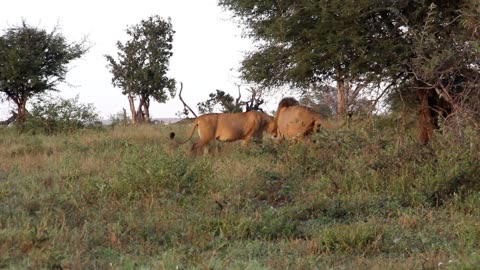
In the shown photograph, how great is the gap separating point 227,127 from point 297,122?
4.96ft

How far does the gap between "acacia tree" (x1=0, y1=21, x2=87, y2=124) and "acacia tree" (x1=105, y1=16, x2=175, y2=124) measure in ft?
24.6

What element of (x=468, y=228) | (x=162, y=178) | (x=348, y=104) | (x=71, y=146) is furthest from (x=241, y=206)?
(x=71, y=146)

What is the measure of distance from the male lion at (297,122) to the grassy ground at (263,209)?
173cm

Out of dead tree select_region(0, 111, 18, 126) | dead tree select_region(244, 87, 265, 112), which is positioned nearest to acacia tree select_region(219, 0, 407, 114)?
dead tree select_region(244, 87, 265, 112)

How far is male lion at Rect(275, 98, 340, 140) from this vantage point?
1228cm

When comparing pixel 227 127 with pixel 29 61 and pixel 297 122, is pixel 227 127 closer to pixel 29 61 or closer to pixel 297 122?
pixel 297 122

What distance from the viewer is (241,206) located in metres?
7.08

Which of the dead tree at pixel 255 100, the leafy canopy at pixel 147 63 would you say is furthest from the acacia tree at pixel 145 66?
the dead tree at pixel 255 100

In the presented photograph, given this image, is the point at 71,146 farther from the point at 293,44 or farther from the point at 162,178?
the point at 162,178

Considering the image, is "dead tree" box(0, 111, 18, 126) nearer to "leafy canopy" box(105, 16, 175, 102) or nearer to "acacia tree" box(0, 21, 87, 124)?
"acacia tree" box(0, 21, 87, 124)

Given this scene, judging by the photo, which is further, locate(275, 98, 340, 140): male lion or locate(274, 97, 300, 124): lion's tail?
locate(274, 97, 300, 124): lion's tail

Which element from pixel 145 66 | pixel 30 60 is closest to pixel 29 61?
pixel 30 60

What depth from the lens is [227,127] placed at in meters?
13.1

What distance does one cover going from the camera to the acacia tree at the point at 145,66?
32.9m
